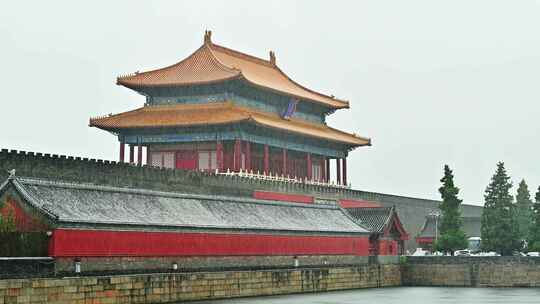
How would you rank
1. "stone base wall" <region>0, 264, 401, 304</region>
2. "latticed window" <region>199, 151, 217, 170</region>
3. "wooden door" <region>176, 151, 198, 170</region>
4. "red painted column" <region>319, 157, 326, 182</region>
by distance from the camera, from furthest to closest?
"red painted column" <region>319, 157, 326, 182</region> → "wooden door" <region>176, 151, 198, 170</region> → "latticed window" <region>199, 151, 217, 170</region> → "stone base wall" <region>0, 264, 401, 304</region>

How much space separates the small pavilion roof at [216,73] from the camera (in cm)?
7012

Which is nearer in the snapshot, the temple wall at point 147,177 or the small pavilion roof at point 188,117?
the temple wall at point 147,177

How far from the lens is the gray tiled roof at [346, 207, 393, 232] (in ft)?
196

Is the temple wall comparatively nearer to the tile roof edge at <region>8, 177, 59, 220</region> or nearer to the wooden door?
the tile roof edge at <region>8, 177, 59, 220</region>

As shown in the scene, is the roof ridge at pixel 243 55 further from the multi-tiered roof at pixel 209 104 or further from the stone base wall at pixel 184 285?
the stone base wall at pixel 184 285

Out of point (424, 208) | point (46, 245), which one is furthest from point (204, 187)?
point (424, 208)

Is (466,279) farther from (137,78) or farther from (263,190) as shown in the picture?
(137,78)

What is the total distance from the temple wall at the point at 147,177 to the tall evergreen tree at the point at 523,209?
1163cm

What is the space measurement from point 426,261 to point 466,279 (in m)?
2.96

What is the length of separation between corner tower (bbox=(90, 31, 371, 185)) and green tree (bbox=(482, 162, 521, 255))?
54.3 ft

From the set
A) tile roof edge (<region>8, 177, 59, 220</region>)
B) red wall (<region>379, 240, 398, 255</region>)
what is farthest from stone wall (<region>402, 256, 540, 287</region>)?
tile roof edge (<region>8, 177, 59, 220</region>)

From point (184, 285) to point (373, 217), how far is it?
23.3m

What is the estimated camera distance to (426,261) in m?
58.4

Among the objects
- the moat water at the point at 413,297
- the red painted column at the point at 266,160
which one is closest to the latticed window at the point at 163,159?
the red painted column at the point at 266,160
